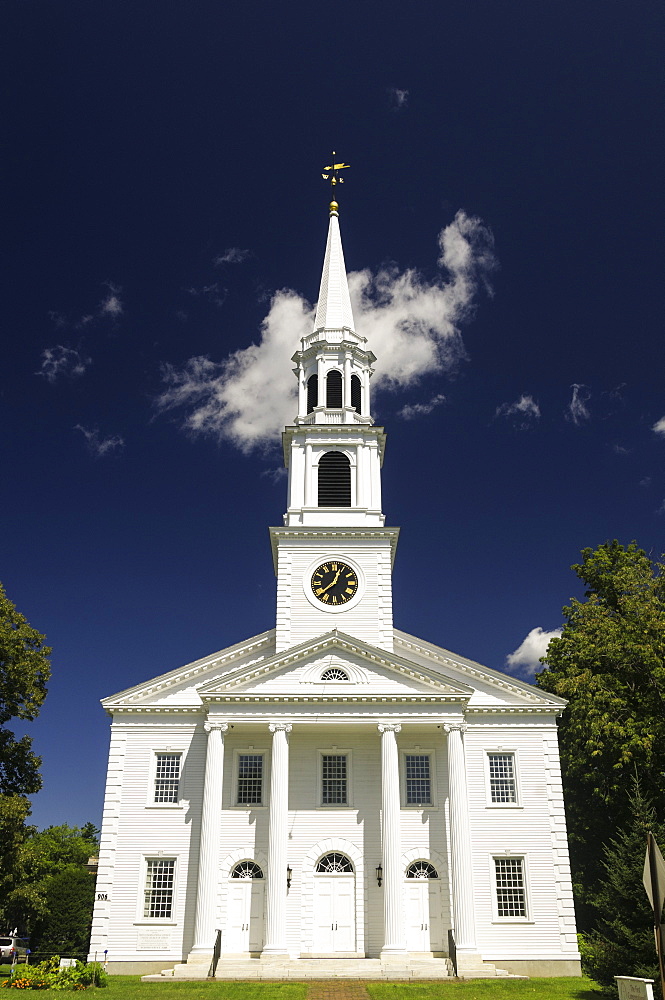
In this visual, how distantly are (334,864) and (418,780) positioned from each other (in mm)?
4493

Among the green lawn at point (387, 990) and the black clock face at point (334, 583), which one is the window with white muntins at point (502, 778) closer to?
the green lawn at point (387, 990)

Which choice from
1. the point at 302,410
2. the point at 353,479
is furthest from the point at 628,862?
the point at 302,410

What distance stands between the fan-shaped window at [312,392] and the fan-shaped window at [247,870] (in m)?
21.0

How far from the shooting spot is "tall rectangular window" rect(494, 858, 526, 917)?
30891mm

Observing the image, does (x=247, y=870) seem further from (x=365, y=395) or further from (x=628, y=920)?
(x=365, y=395)

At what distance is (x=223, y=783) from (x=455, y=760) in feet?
29.9

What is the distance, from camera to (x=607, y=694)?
111 ft

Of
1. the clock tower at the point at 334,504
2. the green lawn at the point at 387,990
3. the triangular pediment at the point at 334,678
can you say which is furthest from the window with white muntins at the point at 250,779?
the green lawn at the point at 387,990

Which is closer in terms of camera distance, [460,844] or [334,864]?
Result: [460,844]

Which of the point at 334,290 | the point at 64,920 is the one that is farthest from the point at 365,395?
the point at 64,920

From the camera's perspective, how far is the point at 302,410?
41.0m

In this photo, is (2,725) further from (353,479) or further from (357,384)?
(357,384)

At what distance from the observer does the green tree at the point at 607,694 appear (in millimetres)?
32719

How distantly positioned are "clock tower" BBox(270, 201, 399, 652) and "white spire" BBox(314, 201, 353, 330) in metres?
0.09
